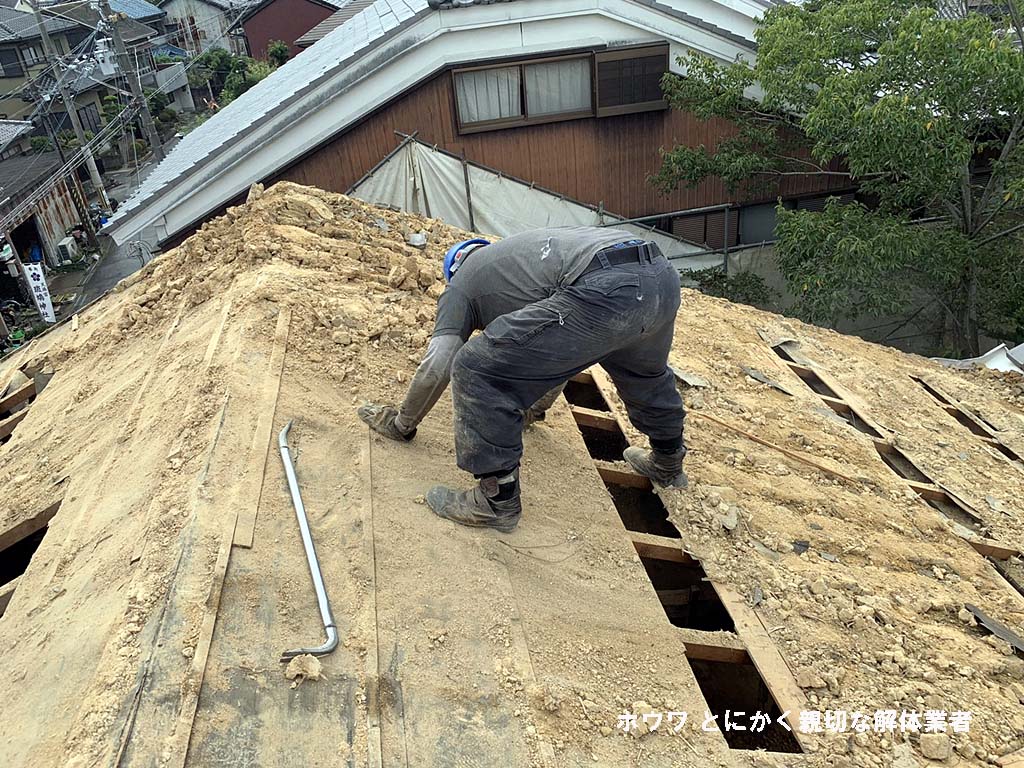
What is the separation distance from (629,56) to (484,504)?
8574mm

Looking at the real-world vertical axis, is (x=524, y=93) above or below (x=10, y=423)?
above

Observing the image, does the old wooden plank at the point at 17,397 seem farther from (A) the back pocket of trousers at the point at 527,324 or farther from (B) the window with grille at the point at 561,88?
(B) the window with grille at the point at 561,88

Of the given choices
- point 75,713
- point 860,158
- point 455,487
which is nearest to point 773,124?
point 860,158

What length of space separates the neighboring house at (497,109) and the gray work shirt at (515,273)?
6891 millimetres

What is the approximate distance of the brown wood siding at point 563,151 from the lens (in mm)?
9867

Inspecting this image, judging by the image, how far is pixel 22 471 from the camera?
436 centimetres

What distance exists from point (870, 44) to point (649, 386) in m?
6.45

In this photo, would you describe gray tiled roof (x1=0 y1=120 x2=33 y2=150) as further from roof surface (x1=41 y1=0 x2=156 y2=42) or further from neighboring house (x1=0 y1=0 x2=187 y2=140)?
roof surface (x1=41 y1=0 x2=156 y2=42)

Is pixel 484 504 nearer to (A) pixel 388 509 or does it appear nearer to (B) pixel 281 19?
(A) pixel 388 509

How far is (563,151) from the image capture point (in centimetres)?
1073

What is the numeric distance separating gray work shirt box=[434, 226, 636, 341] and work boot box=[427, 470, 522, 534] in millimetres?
744

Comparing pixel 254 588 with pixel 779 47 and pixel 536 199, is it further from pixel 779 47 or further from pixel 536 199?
pixel 536 199

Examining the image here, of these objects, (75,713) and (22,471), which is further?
(22,471)

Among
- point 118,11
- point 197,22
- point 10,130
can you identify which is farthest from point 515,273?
point 197,22
